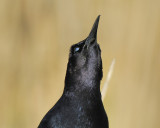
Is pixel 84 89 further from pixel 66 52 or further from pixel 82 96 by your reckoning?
pixel 66 52

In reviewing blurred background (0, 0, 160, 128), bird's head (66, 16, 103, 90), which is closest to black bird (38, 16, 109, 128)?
bird's head (66, 16, 103, 90)

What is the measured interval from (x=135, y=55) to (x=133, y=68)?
0.08 metres

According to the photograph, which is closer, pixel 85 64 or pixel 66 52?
pixel 85 64

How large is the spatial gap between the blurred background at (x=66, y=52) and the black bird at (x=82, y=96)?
0.81 meters

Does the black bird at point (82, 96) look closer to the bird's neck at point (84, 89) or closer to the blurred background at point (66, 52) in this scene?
the bird's neck at point (84, 89)

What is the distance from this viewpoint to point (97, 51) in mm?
2396

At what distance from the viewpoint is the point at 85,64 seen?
2.38 metres

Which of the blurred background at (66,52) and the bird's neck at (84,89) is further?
the blurred background at (66,52)

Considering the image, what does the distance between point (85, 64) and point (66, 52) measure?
89 centimetres

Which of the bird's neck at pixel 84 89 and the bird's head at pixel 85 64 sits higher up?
the bird's head at pixel 85 64

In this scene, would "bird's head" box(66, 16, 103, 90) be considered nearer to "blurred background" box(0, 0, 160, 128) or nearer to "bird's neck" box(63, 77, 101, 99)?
"bird's neck" box(63, 77, 101, 99)

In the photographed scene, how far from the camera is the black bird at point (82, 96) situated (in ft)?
7.62

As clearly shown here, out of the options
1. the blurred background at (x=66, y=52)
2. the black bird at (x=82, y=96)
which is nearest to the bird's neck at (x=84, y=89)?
the black bird at (x=82, y=96)

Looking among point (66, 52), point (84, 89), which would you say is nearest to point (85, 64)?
point (84, 89)
